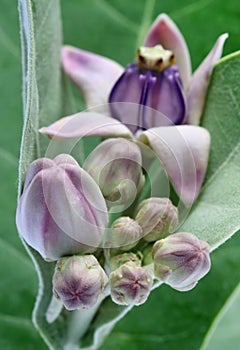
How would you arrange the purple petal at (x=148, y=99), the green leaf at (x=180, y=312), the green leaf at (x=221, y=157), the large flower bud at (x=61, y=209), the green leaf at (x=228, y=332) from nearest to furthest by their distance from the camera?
1. the large flower bud at (x=61, y=209)
2. the green leaf at (x=221, y=157)
3. the purple petal at (x=148, y=99)
4. the green leaf at (x=180, y=312)
5. the green leaf at (x=228, y=332)

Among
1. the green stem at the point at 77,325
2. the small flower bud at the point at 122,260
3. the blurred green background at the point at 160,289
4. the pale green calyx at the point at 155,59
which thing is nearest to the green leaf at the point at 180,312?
the blurred green background at the point at 160,289

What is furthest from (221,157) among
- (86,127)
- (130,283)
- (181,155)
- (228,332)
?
(228,332)

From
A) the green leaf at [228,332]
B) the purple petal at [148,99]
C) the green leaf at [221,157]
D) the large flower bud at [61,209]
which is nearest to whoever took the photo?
the large flower bud at [61,209]

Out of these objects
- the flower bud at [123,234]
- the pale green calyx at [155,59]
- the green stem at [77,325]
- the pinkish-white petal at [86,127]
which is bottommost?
the green stem at [77,325]

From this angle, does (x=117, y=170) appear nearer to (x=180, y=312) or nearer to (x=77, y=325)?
(x=77, y=325)

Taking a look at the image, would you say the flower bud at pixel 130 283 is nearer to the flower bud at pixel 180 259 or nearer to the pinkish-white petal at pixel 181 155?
the flower bud at pixel 180 259

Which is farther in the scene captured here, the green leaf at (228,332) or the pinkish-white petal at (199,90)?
the green leaf at (228,332)

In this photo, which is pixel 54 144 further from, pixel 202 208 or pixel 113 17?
pixel 113 17
